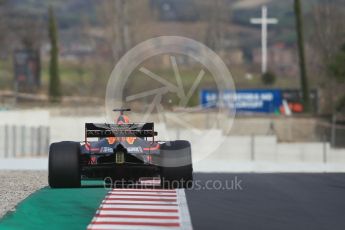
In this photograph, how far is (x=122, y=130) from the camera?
18.7 m

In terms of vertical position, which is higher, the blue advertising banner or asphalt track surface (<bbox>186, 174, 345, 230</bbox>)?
the blue advertising banner

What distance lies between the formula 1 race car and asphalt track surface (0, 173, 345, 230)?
1.20 ft

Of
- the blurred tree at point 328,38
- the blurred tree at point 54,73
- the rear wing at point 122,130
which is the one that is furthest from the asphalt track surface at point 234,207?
the blurred tree at point 54,73

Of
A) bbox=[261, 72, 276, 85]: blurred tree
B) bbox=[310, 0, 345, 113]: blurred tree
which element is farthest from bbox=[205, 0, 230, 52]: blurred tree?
bbox=[310, 0, 345, 113]: blurred tree

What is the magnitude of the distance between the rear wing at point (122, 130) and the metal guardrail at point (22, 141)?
21696 mm

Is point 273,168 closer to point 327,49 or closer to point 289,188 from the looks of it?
point 289,188

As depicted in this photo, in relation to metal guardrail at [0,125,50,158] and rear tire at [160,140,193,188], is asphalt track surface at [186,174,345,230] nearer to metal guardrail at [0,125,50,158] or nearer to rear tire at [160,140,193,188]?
rear tire at [160,140,193,188]

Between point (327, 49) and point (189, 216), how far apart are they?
52.1 metres

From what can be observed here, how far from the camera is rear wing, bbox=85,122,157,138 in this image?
1870cm

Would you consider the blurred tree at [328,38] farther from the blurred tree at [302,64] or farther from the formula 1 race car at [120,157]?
the formula 1 race car at [120,157]

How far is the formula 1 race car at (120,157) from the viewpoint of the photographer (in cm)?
1834

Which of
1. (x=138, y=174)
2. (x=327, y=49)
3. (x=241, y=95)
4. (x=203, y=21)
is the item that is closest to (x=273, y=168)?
(x=138, y=174)

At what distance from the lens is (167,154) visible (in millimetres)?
18516

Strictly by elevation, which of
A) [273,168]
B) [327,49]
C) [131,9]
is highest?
[131,9]
